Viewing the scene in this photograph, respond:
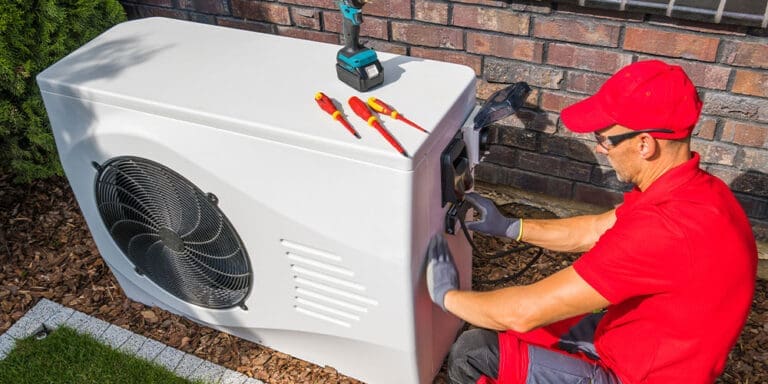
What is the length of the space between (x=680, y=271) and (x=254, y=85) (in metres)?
1.24

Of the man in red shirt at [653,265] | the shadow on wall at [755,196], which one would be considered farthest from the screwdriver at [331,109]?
the shadow on wall at [755,196]

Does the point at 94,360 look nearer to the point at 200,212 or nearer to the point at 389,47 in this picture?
the point at 200,212

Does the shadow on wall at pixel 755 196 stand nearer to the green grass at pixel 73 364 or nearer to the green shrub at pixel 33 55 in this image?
the green grass at pixel 73 364

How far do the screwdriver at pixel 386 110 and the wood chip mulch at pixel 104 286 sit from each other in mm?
701

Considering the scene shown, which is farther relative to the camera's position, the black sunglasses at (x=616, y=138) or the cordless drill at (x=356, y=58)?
the cordless drill at (x=356, y=58)

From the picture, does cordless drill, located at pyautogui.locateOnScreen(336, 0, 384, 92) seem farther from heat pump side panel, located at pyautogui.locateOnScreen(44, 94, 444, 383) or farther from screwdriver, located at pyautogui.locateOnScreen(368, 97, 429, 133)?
heat pump side panel, located at pyautogui.locateOnScreen(44, 94, 444, 383)

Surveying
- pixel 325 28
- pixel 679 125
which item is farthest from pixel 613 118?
pixel 325 28

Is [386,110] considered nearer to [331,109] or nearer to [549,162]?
[331,109]

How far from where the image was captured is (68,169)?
7.55ft

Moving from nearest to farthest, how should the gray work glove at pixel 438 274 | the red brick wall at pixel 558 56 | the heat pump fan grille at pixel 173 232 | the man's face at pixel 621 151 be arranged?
the man's face at pixel 621 151 → the gray work glove at pixel 438 274 → the heat pump fan grille at pixel 173 232 → the red brick wall at pixel 558 56

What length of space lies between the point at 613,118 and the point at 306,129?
2.49ft

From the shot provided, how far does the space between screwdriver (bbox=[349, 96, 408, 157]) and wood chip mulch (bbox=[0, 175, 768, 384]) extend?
0.74 metres

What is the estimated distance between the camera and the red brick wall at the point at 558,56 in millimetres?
2371

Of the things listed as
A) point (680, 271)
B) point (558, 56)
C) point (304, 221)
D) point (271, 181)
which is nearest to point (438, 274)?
point (304, 221)
